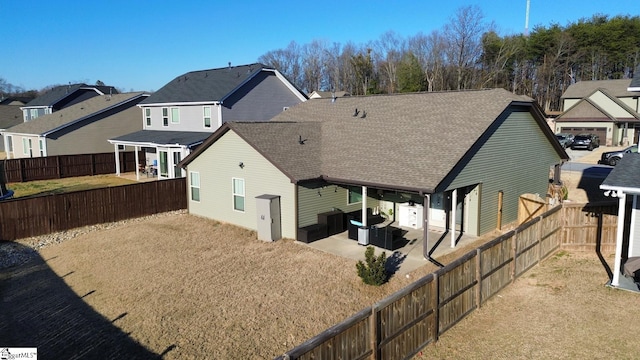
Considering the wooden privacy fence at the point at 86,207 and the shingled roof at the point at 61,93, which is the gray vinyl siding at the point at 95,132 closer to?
the shingled roof at the point at 61,93

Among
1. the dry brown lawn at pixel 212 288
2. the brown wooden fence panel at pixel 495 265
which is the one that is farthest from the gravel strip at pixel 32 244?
the brown wooden fence panel at pixel 495 265

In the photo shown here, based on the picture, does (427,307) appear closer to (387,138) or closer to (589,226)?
(589,226)

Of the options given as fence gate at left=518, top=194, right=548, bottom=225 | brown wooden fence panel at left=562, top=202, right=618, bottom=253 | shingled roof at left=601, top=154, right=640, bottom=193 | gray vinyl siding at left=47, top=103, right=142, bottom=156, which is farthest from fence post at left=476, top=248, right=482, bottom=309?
gray vinyl siding at left=47, top=103, right=142, bottom=156

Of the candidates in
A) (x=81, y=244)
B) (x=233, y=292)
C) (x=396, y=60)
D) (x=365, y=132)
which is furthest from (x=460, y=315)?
(x=396, y=60)

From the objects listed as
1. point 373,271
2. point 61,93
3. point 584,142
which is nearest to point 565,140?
point 584,142

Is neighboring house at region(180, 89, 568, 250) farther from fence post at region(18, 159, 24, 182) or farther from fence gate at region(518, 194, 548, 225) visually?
fence post at region(18, 159, 24, 182)

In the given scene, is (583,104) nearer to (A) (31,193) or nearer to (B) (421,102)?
(B) (421,102)

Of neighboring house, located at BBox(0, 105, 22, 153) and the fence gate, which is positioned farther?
neighboring house, located at BBox(0, 105, 22, 153)
